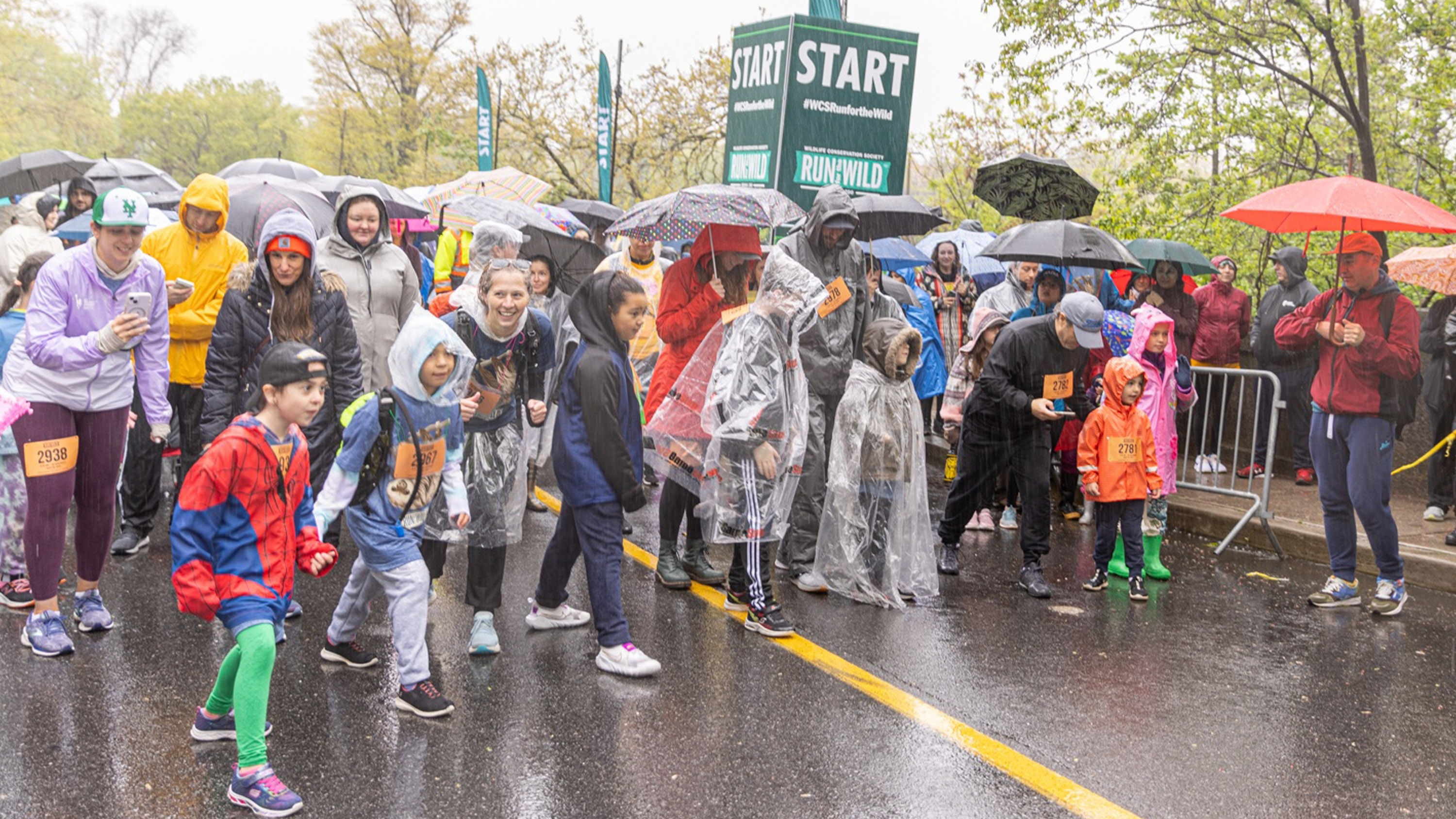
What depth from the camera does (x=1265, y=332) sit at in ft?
33.9

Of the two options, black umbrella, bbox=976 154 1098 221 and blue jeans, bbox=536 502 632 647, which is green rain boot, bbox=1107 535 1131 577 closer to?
blue jeans, bbox=536 502 632 647

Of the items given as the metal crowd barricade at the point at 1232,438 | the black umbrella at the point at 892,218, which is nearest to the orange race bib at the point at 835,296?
the black umbrella at the point at 892,218

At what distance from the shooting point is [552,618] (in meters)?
5.64

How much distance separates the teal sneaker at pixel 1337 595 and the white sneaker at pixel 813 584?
2.78 meters

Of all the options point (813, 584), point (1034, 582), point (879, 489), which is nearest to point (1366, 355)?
point (1034, 582)

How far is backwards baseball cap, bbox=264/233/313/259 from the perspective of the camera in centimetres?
561

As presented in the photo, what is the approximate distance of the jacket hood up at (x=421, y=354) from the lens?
Result: 15.0ft

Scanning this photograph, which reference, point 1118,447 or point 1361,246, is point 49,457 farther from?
point 1361,246

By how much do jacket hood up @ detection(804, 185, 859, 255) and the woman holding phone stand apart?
111 inches

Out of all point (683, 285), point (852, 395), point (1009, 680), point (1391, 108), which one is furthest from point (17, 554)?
point (1391, 108)

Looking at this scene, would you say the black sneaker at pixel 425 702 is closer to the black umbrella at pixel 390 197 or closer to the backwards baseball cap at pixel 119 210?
the backwards baseball cap at pixel 119 210

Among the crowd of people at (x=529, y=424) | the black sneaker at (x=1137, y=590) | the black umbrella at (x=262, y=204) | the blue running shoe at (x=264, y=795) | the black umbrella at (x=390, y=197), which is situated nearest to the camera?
the blue running shoe at (x=264, y=795)

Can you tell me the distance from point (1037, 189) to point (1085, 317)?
154 inches

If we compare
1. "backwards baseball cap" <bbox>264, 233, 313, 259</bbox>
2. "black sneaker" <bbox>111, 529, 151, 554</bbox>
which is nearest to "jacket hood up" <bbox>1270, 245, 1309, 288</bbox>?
"backwards baseball cap" <bbox>264, 233, 313, 259</bbox>
